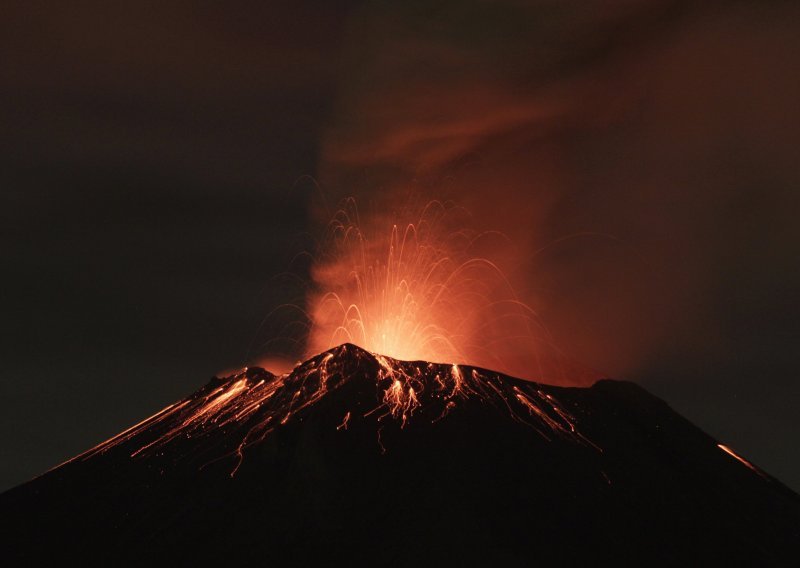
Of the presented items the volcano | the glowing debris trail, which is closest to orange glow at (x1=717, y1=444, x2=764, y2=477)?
the volcano


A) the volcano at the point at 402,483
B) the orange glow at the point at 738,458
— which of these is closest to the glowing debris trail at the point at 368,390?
the volcano at the point at 402,483

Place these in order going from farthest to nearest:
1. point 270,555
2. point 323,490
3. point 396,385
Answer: point 396,385 < point 323,490 < point 270,555

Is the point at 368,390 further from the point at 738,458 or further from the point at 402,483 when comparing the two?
the point at 738,458

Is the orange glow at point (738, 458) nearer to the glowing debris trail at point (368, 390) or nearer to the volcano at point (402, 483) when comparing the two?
the volcano at point (402, 483)

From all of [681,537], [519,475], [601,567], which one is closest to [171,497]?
[519,475]

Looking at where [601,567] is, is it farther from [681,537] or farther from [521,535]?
[681,537]
